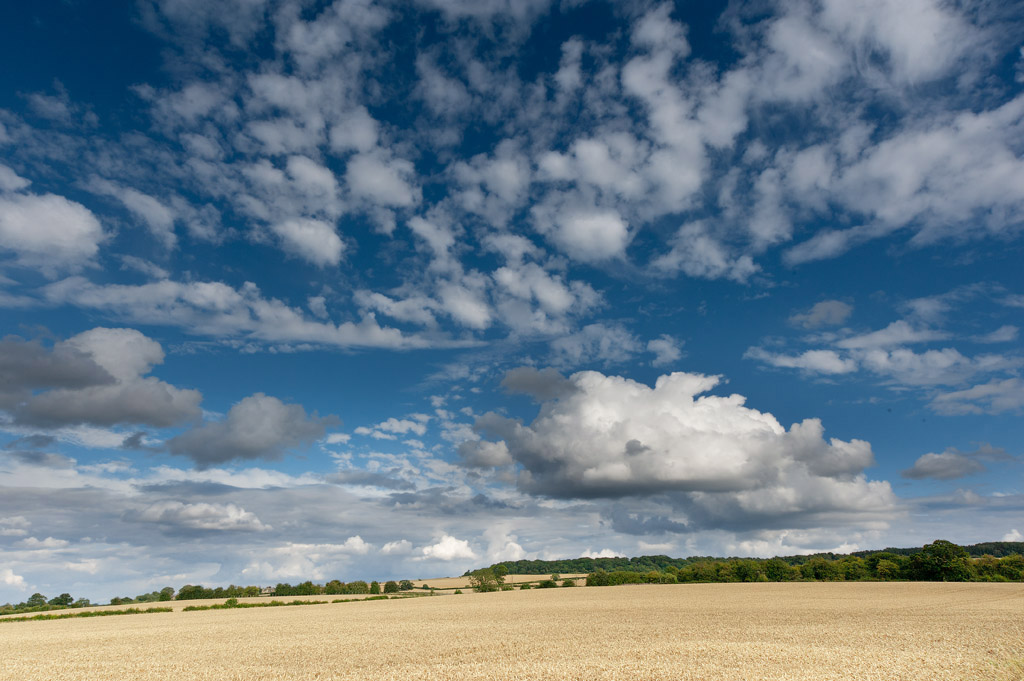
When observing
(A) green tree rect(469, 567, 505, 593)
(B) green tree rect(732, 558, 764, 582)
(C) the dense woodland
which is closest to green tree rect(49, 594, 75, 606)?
(C) the dense woodland

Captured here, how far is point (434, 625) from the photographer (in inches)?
2180

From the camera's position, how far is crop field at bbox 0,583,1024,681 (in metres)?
25.9

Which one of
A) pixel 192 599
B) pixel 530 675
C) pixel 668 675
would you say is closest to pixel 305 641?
pixel 530 675

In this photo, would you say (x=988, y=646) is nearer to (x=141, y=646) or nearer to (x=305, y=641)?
(x=305, y=641)

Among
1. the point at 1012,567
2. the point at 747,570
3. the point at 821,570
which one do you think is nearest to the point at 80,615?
the point at 747,570

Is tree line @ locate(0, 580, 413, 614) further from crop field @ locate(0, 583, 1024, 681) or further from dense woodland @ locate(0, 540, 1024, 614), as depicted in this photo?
crop field @ locate(0, 583, 1024, 681)

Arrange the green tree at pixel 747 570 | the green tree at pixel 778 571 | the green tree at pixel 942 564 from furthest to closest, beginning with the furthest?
the green tree at pixel 747 570, the green tree at pixel 778 571, the green tree at pixel 942 564

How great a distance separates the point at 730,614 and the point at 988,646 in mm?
27592

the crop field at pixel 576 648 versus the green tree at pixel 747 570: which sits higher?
the crop field at pixel 576 648

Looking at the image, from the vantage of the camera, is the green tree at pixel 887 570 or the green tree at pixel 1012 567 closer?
the green tree at pixel 1012 567

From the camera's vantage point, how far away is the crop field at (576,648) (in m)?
25.9

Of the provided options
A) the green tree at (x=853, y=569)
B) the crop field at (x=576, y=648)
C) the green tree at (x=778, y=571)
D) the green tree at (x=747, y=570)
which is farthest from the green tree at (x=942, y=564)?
the crop field at (x=576, y=648)

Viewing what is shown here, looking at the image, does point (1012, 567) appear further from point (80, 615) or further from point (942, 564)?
point (80, 615)

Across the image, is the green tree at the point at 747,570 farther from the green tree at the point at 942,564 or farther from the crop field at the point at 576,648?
the crop field at the point at 576,648
